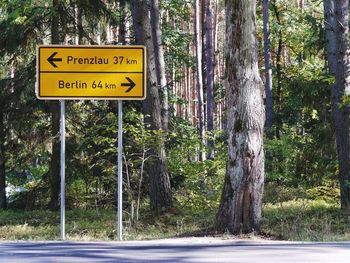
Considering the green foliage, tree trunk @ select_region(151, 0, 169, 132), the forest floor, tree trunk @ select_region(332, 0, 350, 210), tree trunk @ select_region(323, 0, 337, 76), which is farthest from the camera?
tree trunk @ select_region(151, 0, 169, 132)

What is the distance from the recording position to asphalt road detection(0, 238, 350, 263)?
7070 mm

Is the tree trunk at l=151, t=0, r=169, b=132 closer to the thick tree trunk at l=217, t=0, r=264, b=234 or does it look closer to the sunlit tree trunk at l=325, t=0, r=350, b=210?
the sunlit tree trunk at l=325, t=0, r=350, b=210

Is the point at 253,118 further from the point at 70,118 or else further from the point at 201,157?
the point at 201,157

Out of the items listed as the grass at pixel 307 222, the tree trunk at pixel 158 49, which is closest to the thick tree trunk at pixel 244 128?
the grass at pixel 307 222

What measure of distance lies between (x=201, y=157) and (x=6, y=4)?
1281cm

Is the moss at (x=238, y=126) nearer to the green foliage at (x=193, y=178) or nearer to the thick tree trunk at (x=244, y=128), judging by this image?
the thick tree trunk at (x=244, y=128)

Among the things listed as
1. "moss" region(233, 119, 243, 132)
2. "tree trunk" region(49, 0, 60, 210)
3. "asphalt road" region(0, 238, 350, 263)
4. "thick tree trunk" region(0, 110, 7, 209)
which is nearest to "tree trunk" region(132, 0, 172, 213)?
"tree trunk" region(49, 0, 60, 210)

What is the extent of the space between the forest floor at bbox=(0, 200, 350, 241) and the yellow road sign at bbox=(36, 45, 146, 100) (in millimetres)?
3107

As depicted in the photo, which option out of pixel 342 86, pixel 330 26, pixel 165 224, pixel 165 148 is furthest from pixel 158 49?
pixel 165 224

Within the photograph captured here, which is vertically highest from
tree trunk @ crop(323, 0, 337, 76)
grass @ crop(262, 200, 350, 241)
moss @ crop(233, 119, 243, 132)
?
tree trunk @ crop(323, 0, 337, 76)

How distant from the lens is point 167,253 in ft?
25.2

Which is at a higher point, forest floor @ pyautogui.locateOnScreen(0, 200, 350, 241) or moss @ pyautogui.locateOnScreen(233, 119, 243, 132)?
moss @ pyautogui.locateOnScreen(233, 119, 243, 132)

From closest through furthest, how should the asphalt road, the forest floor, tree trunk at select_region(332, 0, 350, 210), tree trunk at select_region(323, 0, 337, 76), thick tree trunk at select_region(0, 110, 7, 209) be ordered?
the asphalt road → the forest floor → tree trunk at select_region(332, 0, 350, 210) → tree trunk at select_region(323, 0, 337, 76) → thick tree trunk at select_region(0, 110, 7, 209)

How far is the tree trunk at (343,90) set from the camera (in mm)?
16359
